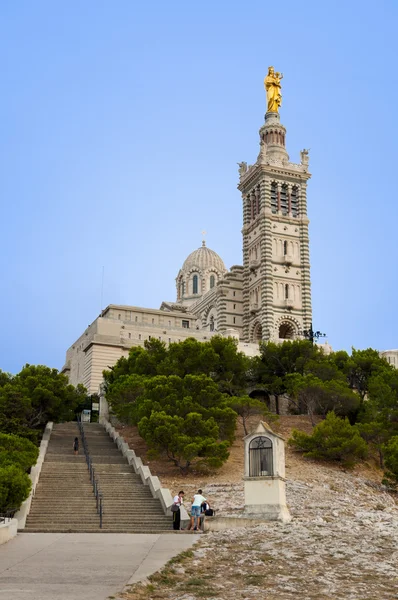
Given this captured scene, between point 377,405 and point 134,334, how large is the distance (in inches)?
1106

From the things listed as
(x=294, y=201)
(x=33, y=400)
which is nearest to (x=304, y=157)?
(x=294, y=201)

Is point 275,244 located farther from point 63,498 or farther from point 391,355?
point 63,498

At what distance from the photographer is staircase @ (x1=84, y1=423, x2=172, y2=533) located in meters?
22.5

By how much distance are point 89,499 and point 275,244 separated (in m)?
51.7

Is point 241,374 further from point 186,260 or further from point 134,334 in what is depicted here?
point 186,260

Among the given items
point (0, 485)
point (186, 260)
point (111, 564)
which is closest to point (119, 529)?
point (0, 485)

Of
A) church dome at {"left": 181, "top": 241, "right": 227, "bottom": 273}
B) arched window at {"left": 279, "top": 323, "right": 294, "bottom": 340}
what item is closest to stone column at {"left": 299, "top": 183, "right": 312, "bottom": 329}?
arched window at {"left": 279, "top": 323, "right": 294, "bottom": 340}

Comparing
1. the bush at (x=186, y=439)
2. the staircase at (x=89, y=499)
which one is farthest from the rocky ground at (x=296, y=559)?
the bush at (x=186, y=439)

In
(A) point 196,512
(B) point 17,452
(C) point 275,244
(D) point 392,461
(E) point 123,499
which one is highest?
(C) point 275,244

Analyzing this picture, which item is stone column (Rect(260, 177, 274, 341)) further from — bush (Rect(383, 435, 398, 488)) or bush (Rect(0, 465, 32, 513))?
bush (Rect(0, 465, 32, 513))

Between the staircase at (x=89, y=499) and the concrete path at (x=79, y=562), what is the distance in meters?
2.05

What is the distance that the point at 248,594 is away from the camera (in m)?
11.4

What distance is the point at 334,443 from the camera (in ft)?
116

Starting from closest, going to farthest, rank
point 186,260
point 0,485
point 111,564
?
1. point 111,564
2. point 0,485
3. point 186,260
